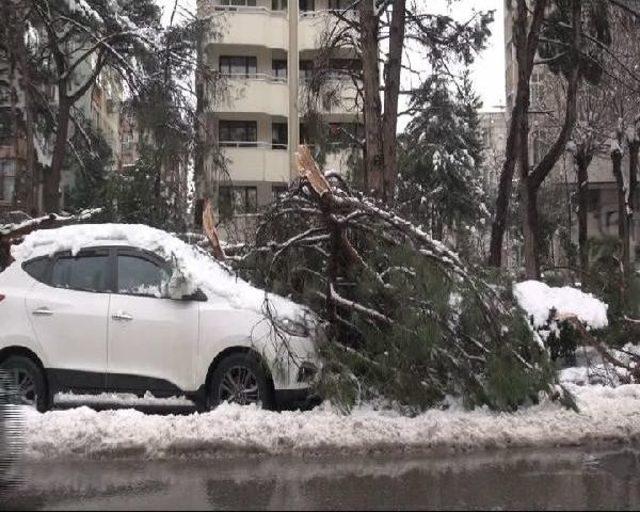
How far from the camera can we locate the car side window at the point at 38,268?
9148 millimetres

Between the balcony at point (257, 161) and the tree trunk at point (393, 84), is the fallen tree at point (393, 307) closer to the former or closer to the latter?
the tree trunk at point (393, 84)

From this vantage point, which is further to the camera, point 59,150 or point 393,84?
point 59,150

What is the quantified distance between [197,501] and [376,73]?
9713 millimetres

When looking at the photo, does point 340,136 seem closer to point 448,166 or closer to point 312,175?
point 312,175

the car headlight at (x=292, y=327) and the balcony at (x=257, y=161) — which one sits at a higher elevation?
the balcony at (x=257, y=161)

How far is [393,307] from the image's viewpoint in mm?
8711

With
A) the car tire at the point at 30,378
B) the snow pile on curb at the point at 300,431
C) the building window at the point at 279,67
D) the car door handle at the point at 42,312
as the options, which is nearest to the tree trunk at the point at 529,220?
the snow pile on curb at the point at 300,431

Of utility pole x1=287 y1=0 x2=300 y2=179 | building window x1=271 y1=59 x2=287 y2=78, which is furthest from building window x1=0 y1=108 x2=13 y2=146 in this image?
building window x1=271 y1=59 x2=287 y2=78

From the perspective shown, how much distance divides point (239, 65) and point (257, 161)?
16.7 ft

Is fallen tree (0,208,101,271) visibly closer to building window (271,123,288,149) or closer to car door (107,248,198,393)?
car door (107,248,198,393)

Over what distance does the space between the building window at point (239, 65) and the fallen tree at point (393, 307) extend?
32.0 meters

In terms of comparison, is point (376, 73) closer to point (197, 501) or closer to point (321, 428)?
point (321, 428)

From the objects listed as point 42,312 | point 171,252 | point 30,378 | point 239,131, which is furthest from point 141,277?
point 239,131

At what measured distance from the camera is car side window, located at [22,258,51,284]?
9148 mm
